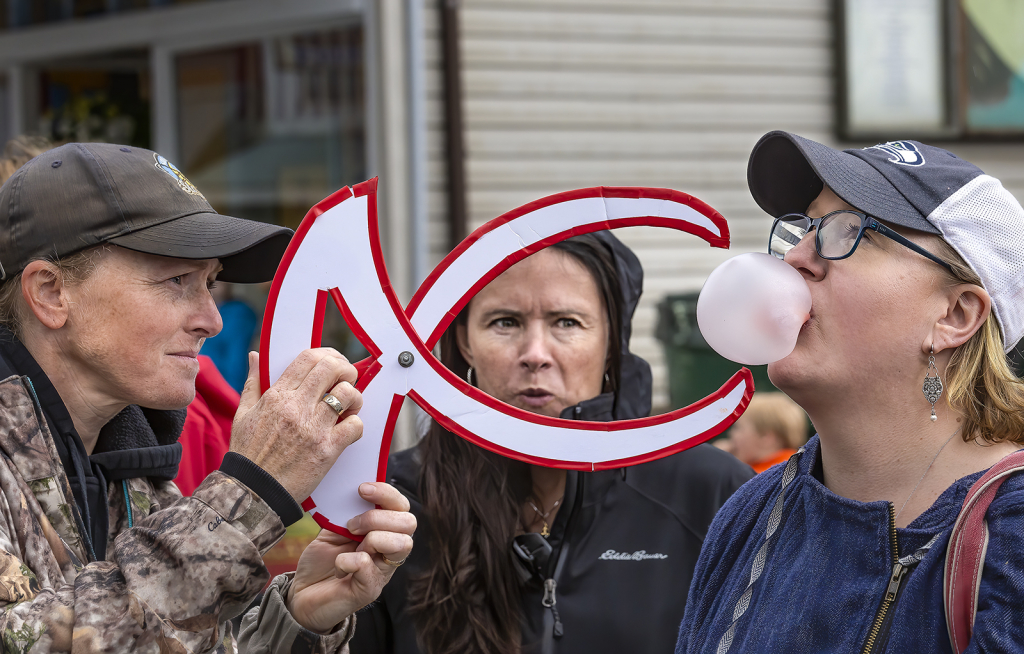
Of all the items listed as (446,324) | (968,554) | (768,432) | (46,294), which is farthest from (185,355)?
(768,432)

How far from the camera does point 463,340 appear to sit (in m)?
2.28

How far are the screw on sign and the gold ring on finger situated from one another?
5.4 inches

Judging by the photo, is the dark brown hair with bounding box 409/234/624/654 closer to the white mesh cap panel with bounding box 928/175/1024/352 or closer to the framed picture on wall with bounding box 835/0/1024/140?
the white mesh cap panel with bounding box 928/175/1024/352

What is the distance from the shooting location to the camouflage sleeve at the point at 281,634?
5.83 ft

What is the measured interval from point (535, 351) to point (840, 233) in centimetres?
74

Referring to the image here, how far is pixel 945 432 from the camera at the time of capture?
5.15ft

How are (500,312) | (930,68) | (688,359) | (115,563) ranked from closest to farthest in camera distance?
(115,563) → (500,312) → (688,359) → (930,68)

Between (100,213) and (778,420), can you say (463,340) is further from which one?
(778,420)

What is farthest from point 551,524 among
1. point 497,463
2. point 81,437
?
point 81,437

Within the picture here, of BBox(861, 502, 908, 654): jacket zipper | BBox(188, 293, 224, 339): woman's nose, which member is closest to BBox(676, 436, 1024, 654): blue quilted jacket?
BBox(861, 502, 908, 654): jacket zipper

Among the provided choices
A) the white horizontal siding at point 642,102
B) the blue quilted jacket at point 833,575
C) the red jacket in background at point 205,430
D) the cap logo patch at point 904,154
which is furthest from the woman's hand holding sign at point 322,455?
the white horizontal siding at point 642,102

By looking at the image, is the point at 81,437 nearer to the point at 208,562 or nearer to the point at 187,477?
the point at 208,562

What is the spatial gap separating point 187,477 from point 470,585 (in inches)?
34.3

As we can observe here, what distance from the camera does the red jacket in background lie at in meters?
2.46
